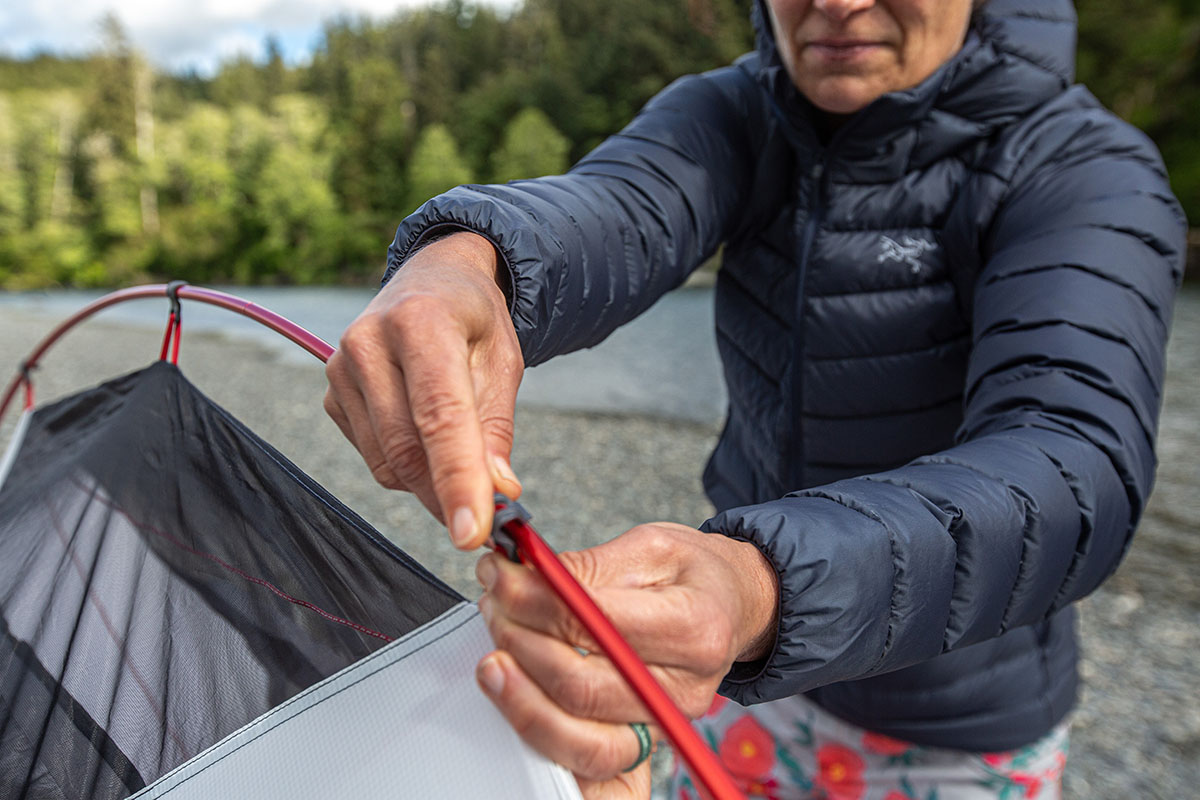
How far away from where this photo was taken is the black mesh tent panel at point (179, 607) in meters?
0.78

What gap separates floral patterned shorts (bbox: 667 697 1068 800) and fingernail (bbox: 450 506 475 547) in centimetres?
103

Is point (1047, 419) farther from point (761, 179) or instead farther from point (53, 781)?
point (53, 781)

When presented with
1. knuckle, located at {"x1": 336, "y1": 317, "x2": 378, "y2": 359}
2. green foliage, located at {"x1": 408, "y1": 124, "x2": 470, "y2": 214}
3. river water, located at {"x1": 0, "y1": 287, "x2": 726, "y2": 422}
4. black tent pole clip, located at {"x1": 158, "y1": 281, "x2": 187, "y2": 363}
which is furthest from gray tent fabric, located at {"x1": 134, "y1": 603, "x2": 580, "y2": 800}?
green foliage, located at {"x1": 408, "y1": 124, "x2": 470, "y2": 214}

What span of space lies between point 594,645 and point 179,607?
60 centimetres

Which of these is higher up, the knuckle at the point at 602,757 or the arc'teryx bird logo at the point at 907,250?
the arc'teryx bird logo at the point at 907,250

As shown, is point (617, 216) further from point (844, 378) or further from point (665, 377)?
point (665, 377)

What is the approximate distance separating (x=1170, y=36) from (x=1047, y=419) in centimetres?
2182

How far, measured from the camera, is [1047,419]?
81 cm

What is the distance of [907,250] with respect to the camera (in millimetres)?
1115

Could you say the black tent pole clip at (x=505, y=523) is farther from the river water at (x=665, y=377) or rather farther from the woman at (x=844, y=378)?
A: the river water at (x=665, y=377)

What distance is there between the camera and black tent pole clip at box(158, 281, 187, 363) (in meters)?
1.16

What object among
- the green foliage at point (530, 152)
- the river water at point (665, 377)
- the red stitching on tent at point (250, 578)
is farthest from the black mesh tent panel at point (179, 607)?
the green foliage at point (530, 152)

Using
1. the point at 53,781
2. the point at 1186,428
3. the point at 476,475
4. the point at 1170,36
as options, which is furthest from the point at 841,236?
the point at 1170,36

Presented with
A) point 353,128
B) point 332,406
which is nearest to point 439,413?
point 332,406
